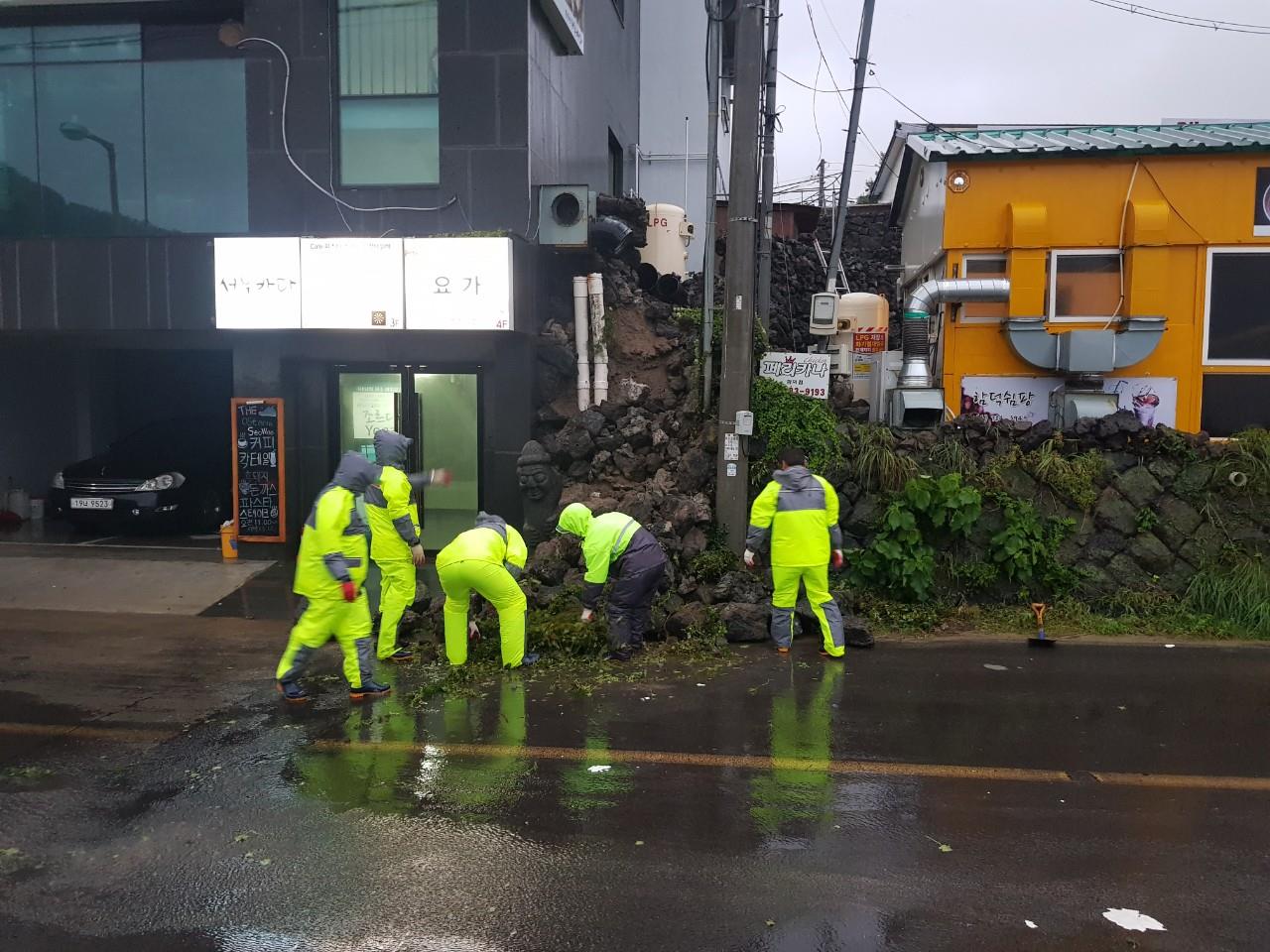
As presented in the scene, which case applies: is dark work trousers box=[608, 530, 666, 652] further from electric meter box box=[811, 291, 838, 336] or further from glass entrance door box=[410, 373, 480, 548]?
electric meter box box=[811, 291, 838, 336]

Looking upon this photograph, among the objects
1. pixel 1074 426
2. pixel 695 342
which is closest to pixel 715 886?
pixel 1074 426

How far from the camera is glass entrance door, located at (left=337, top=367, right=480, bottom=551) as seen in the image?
11.6m

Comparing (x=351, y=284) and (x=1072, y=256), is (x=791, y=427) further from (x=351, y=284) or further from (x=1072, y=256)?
(x=351, y=284)

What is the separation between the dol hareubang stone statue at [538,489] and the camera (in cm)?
1041

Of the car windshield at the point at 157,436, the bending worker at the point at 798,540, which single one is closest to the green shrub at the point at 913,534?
the bending worker at the point at 798,540

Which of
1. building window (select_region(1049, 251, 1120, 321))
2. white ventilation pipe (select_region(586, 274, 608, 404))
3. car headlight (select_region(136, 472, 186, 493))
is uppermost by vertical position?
building window (select_region(1049, 251, 1120, 321))

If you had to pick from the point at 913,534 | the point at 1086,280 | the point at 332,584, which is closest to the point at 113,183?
the point at 332,584

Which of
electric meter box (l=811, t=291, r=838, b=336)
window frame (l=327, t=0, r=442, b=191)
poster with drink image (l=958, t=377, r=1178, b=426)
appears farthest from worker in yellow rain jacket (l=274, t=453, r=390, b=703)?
poster with drink image (l=958, t=377, r=1178, b=426)

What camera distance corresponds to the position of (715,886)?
13.5 ft

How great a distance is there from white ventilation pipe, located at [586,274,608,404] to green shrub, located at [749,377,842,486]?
2013 millimetres

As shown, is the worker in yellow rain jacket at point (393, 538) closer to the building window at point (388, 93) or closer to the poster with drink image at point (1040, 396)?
the building window at point (388, 93)

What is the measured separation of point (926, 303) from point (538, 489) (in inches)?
181

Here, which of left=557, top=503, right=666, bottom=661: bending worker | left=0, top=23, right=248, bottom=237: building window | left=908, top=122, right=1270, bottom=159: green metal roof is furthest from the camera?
left=0, top=23, right=248, bottom=237: building window

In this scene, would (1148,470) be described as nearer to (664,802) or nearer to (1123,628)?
(1123,628)
